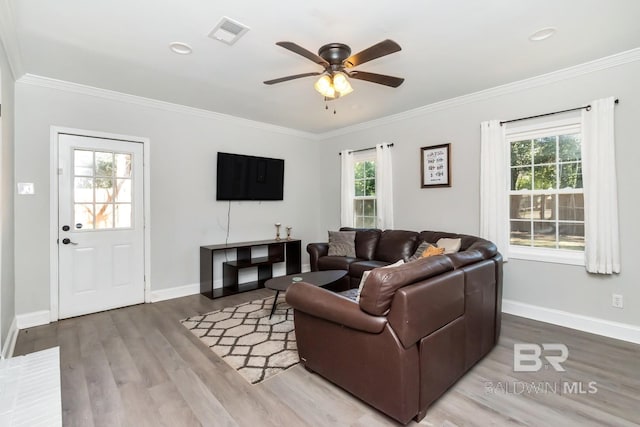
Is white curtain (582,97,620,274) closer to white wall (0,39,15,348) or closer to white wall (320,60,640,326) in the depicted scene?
white wall (320,60,640,326)

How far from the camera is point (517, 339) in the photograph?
9.73 ft

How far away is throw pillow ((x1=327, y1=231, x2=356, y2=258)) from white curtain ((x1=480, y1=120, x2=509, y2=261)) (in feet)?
5.79

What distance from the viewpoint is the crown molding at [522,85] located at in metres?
2.93

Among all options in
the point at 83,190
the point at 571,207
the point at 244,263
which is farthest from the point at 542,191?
the point at 83,190

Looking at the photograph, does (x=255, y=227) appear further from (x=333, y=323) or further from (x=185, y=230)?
(x=333, y=323)

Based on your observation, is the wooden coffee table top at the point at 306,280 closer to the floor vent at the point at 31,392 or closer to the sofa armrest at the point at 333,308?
the sofa armrest at the point at 333,308

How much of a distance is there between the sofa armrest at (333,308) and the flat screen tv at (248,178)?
291 centimetres

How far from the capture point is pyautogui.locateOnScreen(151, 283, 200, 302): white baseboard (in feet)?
13.6

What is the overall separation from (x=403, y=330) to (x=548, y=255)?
2680 mm

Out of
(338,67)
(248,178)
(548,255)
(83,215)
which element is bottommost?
(548,255)

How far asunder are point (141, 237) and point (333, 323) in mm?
3121

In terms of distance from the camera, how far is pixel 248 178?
5035 millimetres

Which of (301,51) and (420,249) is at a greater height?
(301,51)

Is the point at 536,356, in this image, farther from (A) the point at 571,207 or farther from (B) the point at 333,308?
(B) the point at 333,308
